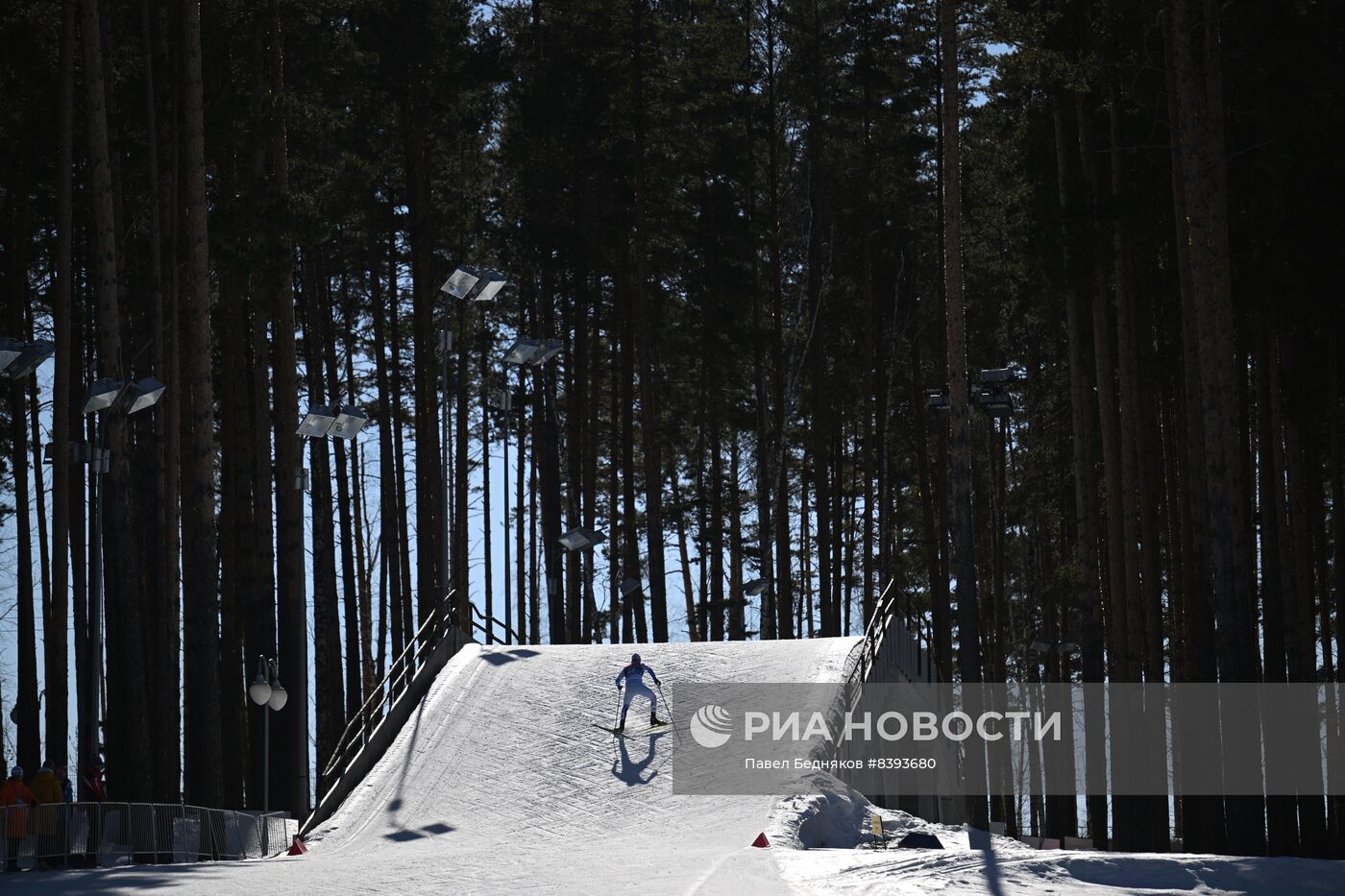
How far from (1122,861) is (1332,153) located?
16.8 m

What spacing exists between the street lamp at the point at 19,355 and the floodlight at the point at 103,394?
Answer: 0.90m

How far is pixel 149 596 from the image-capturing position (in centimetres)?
3341

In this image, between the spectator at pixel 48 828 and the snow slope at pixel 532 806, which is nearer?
the snow slope at pixel 532 806

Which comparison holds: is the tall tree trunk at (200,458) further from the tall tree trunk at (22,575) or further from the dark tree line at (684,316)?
the tall tree trunk at (22,575)

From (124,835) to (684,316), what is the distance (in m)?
28.7

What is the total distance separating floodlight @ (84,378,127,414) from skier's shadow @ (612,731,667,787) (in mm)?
8502

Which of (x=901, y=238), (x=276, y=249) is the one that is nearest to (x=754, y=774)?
(x=276, y=249)

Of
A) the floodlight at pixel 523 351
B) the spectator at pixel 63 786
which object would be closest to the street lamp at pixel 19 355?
the spectator at pixel 63 786

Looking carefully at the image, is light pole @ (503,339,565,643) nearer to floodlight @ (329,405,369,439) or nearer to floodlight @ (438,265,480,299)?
floodlight @ (438,265,480,299)

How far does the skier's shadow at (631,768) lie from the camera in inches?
859

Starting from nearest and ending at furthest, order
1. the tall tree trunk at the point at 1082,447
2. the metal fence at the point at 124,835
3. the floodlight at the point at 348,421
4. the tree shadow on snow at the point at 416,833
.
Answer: the metal fence at the point at 124,835 → the tree shadow on snow at the point at 416,833 → the floodlight at the point at 348,421 → the tall tree trunk at the point at 1082,447

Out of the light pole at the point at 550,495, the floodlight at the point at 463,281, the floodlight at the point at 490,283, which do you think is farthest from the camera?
the light pole at the point at 550,495

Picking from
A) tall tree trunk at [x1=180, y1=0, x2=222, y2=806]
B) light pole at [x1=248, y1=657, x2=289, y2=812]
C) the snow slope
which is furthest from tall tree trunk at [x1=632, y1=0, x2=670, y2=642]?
tall tree trunk at [x1=180, y1=0, x2=222, y2=806]

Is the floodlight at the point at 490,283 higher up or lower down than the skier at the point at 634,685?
higher up
